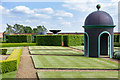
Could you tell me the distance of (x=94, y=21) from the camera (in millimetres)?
20719

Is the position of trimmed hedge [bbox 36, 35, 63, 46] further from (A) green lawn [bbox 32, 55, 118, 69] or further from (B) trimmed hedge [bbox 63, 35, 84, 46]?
(A) green lawn [bbox 32, 55, 118, 69]

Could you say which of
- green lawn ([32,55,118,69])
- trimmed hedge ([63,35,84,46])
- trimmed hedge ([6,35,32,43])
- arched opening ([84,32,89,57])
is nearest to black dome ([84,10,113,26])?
arched opening ([84,32,89,57])

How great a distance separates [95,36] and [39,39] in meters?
25.1

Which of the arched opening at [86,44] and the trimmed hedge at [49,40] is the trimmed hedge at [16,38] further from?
the arched opening at [86,44]

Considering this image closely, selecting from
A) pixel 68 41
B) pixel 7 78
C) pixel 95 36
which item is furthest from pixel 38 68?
pixel 68 41

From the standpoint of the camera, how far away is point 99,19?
20.6 metres

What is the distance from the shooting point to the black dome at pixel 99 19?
20.6 meters

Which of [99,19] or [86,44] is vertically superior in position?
[99,19]

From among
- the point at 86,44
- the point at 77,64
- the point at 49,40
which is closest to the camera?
the point at 77,64

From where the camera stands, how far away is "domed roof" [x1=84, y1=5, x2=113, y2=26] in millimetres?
20578

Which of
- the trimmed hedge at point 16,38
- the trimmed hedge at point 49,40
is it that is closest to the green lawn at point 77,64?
the trimmed hedge at point 49,40

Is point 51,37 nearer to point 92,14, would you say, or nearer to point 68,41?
point 68,41

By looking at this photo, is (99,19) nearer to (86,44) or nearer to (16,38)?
(86,44)

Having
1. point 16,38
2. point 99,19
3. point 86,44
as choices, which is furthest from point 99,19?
point 16,38
